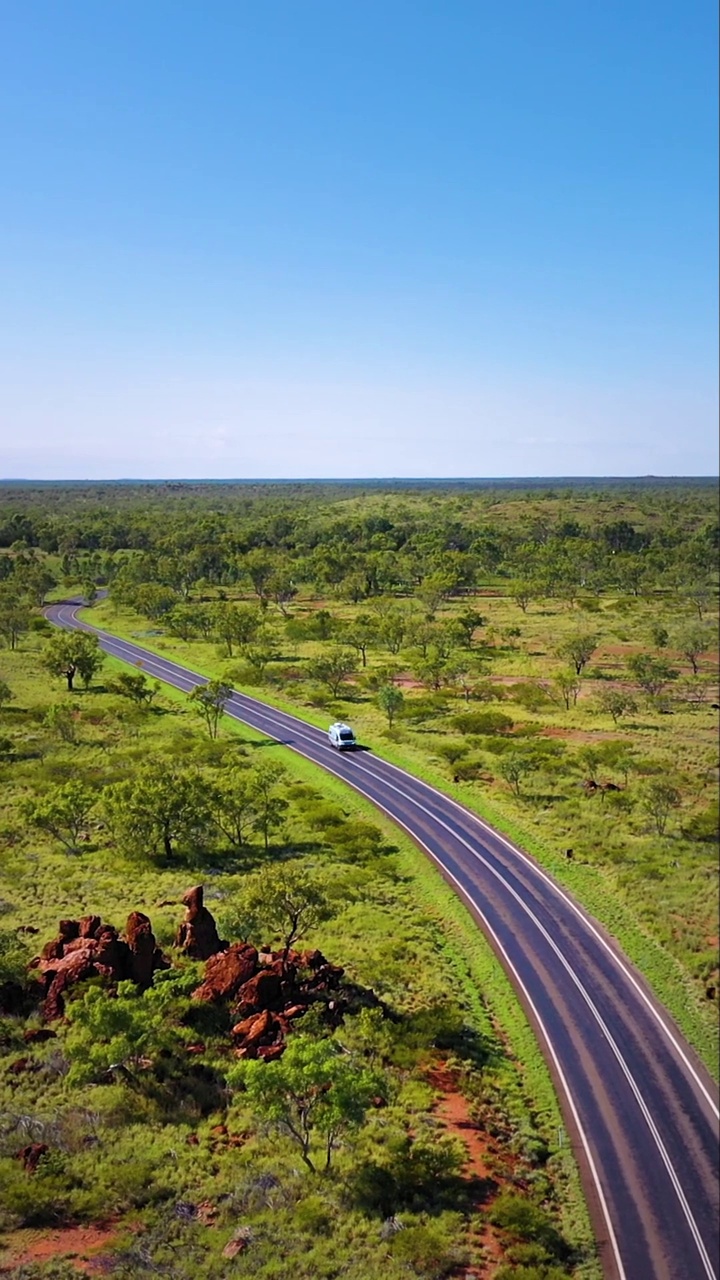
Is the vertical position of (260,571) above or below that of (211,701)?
above

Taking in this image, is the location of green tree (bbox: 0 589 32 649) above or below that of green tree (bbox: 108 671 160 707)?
above

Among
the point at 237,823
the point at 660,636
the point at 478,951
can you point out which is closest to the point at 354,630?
the point at 660,636

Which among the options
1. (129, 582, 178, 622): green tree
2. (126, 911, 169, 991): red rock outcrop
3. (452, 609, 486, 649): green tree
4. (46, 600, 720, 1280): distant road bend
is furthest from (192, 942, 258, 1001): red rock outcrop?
(129, 582, 178, 622): green tree

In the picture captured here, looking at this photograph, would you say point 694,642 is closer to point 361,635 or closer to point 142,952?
point 361,635

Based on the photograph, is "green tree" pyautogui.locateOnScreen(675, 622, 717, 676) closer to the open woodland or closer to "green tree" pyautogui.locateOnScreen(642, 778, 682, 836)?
the open woodland

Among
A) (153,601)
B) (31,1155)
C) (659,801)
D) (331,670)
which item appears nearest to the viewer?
(31,1155)

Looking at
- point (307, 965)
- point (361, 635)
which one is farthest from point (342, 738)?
point (361, 635)
